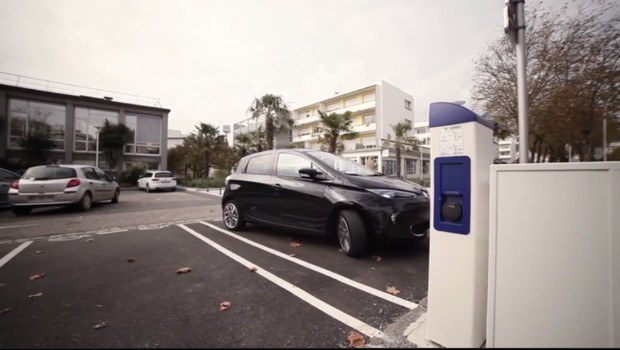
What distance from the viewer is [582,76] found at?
10.8 m

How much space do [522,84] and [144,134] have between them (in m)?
31.9

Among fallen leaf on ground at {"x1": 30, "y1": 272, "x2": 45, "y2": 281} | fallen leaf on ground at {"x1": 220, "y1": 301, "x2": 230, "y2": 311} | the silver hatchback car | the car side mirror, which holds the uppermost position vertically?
the car side mirror

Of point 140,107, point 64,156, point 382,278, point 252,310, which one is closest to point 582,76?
point 382,278

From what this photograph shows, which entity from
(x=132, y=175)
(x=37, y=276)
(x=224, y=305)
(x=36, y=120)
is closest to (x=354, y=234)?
(x=224, y=305)

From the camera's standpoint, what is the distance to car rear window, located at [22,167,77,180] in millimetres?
7824

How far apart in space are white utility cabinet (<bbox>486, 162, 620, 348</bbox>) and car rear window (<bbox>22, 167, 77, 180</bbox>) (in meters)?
11.0

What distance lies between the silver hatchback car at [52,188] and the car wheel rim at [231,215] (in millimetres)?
6032

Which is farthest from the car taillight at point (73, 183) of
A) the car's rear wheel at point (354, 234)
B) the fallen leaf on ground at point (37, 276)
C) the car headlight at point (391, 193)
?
the car headlight at point (391, 193)

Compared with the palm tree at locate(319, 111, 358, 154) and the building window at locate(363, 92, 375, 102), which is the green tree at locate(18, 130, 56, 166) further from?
the building window at locate(363, 92, 375, 102)

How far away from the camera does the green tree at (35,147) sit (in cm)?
2147

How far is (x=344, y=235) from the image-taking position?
399 cm

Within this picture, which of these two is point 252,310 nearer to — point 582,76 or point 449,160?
point 449,160

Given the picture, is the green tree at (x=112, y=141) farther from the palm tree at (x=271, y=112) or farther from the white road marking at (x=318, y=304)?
the white road marking at (x=318, y=304)

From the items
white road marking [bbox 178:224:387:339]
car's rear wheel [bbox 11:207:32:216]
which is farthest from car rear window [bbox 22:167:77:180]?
white road marking [bbox 178:224:387:339]
